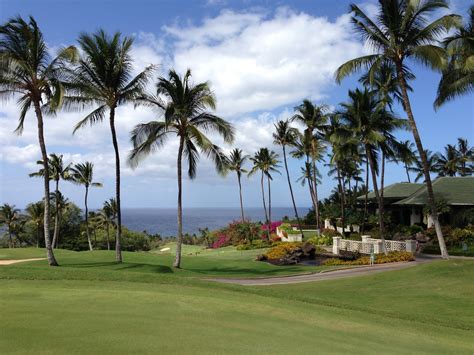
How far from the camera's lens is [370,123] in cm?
3503

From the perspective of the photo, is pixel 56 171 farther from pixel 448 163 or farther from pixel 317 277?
pixel 448 163

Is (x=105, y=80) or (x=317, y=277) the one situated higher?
(x=105, y=80)

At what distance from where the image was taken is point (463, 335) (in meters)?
10.5

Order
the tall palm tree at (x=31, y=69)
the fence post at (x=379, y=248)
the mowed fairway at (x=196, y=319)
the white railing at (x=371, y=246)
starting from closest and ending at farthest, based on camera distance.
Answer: the mowed fairway at (x=196, y=319)
the tall palm tree at (x=31, y=69)
the white railing at (x=371, y=246)
the fence post at (x=379, y=248)

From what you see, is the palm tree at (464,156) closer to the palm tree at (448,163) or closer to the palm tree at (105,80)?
the palm tree at (448,163)

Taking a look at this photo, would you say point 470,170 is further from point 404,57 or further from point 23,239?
point 23,239

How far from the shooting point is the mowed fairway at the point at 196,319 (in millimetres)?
6047

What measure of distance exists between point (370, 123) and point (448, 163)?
130 feet

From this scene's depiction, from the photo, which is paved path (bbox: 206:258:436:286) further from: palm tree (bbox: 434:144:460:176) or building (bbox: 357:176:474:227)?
palm tree (bbox: 434:144:460:176)

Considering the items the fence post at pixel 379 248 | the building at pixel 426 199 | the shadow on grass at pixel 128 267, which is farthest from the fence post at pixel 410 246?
the shadow on grass at pixel 128 267

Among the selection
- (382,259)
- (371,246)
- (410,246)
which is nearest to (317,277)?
(382,259)

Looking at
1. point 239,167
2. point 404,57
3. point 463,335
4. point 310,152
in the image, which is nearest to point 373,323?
point 463,335

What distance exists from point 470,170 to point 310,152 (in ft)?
122

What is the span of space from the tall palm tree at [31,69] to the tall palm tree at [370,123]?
77.6ft
